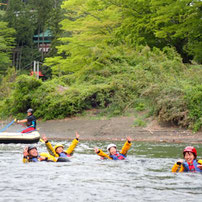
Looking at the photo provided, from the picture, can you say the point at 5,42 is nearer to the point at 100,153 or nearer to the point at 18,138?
the point at 18,138

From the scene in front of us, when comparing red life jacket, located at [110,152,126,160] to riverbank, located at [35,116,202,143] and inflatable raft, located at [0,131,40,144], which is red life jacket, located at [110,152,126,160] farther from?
riverbank, located at [35,116,202,143]

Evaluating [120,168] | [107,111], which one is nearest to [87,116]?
[107,111]

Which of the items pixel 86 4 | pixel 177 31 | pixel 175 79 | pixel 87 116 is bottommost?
pixel 87 116

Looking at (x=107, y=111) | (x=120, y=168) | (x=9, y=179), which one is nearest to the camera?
(x=9, y=179)

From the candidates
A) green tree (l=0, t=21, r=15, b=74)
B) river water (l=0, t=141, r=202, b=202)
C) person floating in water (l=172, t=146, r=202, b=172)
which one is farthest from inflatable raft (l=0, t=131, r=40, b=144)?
green tree (l=0, t=21, r=15, b=74)

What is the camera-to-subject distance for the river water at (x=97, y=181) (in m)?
9.12

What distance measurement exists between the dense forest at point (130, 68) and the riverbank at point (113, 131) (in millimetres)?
725

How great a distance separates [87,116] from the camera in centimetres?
3042

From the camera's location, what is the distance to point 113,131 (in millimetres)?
26344

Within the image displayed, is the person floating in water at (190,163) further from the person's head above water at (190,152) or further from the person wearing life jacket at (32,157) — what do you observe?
the person wearing life jacket at (32,157)

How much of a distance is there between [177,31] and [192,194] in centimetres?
2042

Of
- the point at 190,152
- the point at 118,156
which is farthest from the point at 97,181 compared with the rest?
the point at 118,156

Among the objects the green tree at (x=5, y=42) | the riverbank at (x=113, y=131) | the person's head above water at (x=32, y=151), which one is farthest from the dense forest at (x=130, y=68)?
the green tree at (x=5, y=42)

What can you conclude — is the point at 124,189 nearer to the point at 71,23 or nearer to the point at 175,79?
the point at 175,79
